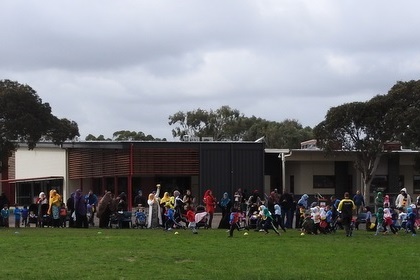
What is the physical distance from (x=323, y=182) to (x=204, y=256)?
3848 centimetres

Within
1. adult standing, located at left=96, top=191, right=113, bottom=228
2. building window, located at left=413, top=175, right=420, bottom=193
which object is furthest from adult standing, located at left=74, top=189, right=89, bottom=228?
building window, located at left=413, top=175, right=420, bottom=193

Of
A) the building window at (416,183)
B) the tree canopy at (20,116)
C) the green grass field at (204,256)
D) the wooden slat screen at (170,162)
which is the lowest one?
the green grass field at (204,256)

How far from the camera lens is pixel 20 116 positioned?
36.1 m

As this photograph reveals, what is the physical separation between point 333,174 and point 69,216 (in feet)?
90.5

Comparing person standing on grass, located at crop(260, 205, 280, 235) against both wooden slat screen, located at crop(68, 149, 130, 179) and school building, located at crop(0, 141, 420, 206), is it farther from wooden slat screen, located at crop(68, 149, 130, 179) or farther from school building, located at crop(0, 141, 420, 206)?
wooden slat screen, located at crop(68, 149, 130, 179)

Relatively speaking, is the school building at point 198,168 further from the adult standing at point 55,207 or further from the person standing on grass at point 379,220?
the person standing on grass at point 379,220

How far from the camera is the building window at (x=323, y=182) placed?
2303 inches

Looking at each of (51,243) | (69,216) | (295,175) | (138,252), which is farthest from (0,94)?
(295,175)

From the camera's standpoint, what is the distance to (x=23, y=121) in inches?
1414

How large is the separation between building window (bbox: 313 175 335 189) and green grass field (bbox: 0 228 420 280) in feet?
98.1

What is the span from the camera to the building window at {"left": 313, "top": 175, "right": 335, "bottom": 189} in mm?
58500

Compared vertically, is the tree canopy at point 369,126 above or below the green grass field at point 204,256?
above

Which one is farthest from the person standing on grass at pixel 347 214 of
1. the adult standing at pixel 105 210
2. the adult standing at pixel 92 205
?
the adult standing at pixel 92 205

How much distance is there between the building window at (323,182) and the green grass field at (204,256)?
29.9 m
